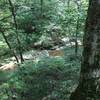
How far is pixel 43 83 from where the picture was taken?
19.9ft

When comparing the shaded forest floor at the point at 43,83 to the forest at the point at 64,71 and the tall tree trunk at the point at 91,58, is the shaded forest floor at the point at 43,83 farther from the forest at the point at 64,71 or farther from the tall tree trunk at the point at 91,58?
the tall tree trunk at the point at 91,58

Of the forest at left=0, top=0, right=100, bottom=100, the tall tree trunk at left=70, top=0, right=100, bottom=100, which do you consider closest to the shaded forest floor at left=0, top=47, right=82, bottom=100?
the forest at left=0, top=0, right=100, bottom=100

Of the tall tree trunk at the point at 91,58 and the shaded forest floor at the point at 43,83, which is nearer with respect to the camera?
the tall tree trunk at the point at 91,58

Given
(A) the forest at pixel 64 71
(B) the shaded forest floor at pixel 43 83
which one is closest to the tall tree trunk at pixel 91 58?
(A) the forest at pixel 64 71

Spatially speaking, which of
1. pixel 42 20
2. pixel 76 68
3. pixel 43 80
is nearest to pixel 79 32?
pixel 76 68

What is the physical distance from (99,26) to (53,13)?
53.2 feet

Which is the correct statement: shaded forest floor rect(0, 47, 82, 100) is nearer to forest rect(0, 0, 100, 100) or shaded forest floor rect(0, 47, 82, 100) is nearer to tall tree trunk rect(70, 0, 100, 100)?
forest rect(0, 0, 100, 100)

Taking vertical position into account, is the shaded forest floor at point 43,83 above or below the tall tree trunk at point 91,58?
below

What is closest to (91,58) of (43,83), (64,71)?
(43,83)

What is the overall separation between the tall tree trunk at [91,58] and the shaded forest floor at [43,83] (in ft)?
3.31

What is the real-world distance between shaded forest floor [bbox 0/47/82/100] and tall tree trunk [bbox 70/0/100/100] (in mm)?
1010

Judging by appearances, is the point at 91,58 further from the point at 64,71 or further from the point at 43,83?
the point at 64,71

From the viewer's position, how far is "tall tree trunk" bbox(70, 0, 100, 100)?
364cm

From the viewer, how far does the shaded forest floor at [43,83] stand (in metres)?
5.33
